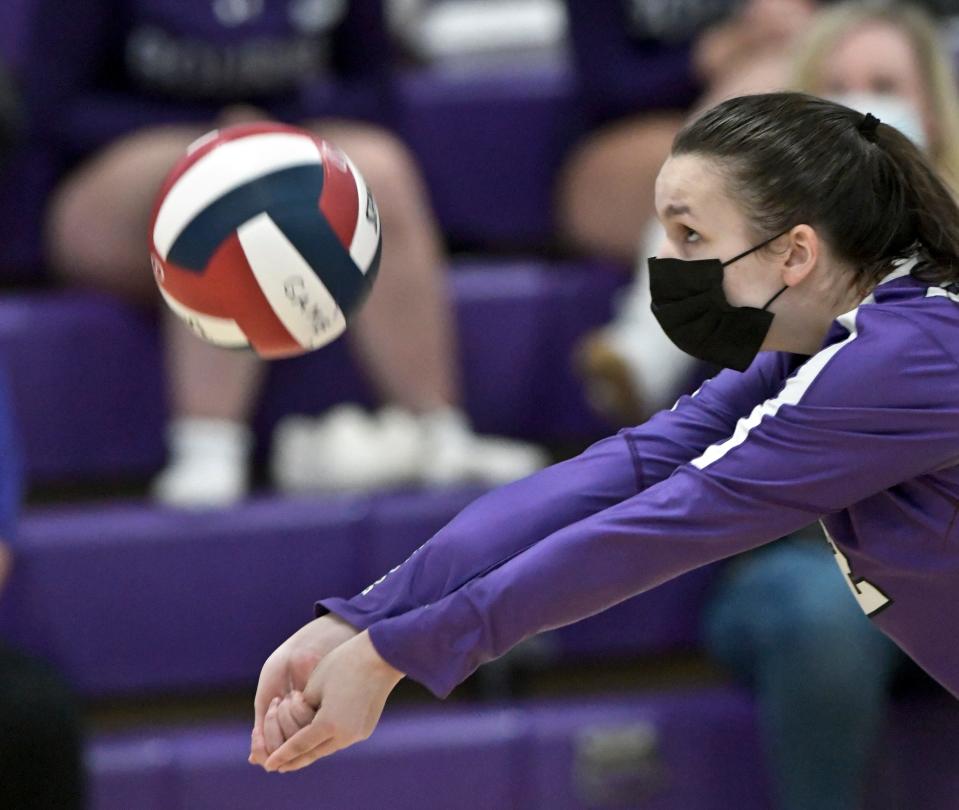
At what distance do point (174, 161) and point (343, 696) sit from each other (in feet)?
5.26

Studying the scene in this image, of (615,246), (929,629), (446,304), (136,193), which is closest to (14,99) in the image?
(136,193)

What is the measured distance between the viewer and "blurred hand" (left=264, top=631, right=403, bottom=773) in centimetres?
147

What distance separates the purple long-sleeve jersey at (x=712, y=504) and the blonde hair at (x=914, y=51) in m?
1.23

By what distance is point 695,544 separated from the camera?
1.48 meters

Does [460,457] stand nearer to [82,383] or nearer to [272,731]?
[82,383]

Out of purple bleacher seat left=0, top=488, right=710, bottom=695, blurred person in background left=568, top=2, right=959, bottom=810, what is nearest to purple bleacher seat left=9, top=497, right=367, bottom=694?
purple bleacher seat left=0, top=488, right=710, bottom=695

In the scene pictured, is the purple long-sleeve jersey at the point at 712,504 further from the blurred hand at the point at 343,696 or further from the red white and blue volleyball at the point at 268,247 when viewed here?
the red white and blue volleyball at the point at 268,247

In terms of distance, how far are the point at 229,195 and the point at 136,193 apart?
3.75 feet

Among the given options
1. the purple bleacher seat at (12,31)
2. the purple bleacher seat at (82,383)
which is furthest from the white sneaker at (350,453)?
the purple bleacher seat at (12,31)

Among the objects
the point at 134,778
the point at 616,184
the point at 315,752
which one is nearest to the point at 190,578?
the point at 134,778

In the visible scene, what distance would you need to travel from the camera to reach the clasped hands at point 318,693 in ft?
4.84

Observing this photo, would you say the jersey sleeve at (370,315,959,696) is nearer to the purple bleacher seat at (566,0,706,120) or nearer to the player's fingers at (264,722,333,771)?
the player's fingers at (264,722,333,771)

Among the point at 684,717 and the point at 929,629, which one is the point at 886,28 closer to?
the point at 684,717

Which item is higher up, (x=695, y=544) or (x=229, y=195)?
(x=229, y=195)
